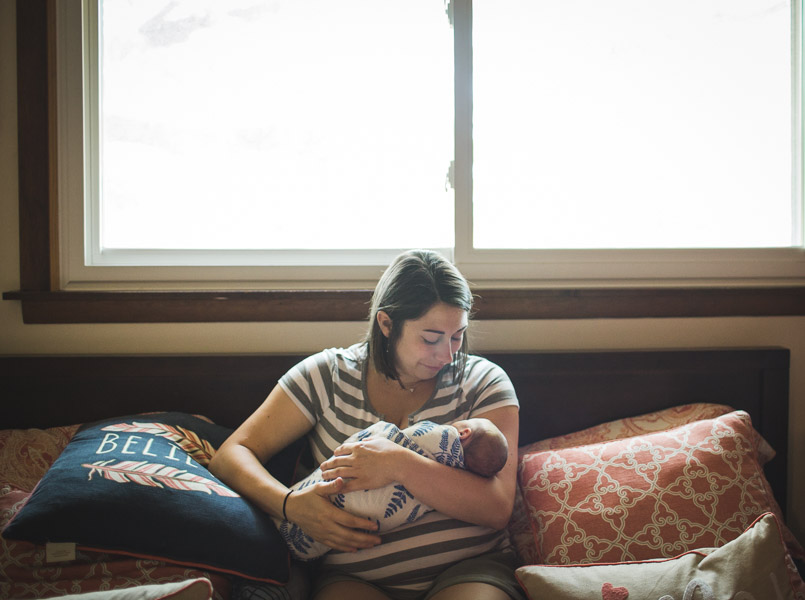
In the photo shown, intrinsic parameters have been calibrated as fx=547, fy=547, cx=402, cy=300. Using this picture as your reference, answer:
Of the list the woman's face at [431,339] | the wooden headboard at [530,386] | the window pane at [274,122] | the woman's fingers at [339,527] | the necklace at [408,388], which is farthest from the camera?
the window pane at [274,122]

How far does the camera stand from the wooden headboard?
1598 millimetres

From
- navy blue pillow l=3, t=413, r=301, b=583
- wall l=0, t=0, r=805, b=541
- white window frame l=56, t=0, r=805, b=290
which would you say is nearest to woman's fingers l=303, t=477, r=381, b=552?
navy blue pillow l=3, t=413, r=301, b=583

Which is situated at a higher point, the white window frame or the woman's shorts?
the white window frame

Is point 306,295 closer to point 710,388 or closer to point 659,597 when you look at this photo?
point 659,597

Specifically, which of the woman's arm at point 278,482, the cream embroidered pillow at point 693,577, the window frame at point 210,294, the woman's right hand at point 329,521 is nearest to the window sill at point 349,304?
the window frame at point 210,294

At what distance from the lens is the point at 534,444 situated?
158cm

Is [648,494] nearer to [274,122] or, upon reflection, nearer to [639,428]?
[639,428]

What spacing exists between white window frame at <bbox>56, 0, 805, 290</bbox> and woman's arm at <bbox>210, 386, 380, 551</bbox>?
1.67ft

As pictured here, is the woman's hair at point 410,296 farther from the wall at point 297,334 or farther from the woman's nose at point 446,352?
the wall at point 297,334

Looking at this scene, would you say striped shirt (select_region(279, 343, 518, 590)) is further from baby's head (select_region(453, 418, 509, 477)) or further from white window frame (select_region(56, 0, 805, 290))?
white window frame (select_region(56, 0, 805, 290))

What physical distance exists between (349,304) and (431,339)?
48 centimetres

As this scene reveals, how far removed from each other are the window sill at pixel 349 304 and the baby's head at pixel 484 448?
572 millimetres

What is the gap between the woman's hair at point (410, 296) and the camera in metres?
1.31

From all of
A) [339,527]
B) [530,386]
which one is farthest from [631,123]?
[339,527]
